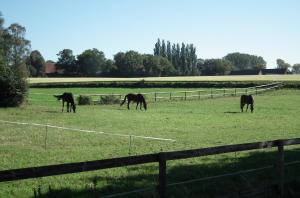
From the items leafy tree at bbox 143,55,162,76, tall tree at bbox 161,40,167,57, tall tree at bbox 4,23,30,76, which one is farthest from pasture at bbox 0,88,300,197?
tall tree at bbox 161,40,167,57

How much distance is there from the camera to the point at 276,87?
69.5m

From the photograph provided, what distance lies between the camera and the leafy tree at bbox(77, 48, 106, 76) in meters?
156

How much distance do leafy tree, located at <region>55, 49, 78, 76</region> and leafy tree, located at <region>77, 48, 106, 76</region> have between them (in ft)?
6.37

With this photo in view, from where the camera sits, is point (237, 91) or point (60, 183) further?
point (237, 91)

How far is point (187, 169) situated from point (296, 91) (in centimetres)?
5864

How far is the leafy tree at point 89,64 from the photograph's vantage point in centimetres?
15588

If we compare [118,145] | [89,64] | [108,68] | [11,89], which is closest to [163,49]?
[108,68]

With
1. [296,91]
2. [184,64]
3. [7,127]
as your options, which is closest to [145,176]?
[7,127]

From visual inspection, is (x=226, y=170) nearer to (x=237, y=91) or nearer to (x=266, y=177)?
(x=266, y=177)

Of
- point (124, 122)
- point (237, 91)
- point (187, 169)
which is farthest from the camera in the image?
point (237, 91)

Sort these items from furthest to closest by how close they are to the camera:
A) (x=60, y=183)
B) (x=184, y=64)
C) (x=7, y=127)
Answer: (x=184, y=64), (x=7, y=127), (x=60, y=183)

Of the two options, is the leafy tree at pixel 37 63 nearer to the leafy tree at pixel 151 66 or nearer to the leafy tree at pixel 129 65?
the leafy tree at pixel 129 65

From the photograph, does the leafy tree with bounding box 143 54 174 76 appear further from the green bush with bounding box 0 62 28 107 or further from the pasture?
the pasture

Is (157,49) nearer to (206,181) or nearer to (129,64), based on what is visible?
(129,64)
